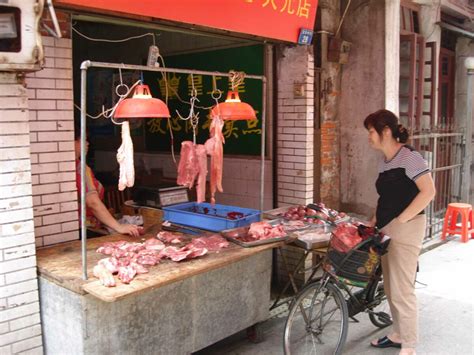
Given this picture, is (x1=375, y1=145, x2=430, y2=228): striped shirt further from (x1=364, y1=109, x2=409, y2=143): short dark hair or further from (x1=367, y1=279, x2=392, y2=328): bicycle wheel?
(x1=367, y1=279, x2=392, y2=328): bicycle wheel

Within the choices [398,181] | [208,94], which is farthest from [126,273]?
[208,94]

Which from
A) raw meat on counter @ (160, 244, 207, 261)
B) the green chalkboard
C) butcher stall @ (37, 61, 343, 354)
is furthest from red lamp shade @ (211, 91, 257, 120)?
the green chalkboard

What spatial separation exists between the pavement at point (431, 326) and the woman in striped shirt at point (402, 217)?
1.79ft

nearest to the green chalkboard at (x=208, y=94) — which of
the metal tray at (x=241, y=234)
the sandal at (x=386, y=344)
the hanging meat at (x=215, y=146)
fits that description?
the hanging meat at (x=215, y=146)

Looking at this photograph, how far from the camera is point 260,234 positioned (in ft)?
15.2

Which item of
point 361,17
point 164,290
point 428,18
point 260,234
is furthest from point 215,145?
point 428,18

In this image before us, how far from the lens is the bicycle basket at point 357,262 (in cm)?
418

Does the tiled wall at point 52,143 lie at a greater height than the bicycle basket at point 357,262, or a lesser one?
greater

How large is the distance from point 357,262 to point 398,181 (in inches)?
33.5

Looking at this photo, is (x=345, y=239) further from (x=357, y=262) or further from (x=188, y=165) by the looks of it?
(x=188, y=165)

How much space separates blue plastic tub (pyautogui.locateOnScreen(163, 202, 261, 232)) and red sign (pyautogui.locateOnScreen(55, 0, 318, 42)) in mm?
1895

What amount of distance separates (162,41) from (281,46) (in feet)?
7.43

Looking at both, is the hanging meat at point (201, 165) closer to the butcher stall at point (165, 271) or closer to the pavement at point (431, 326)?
the butcher stall at point (165, 271)

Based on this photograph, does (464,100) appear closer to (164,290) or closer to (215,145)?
(215,145)
